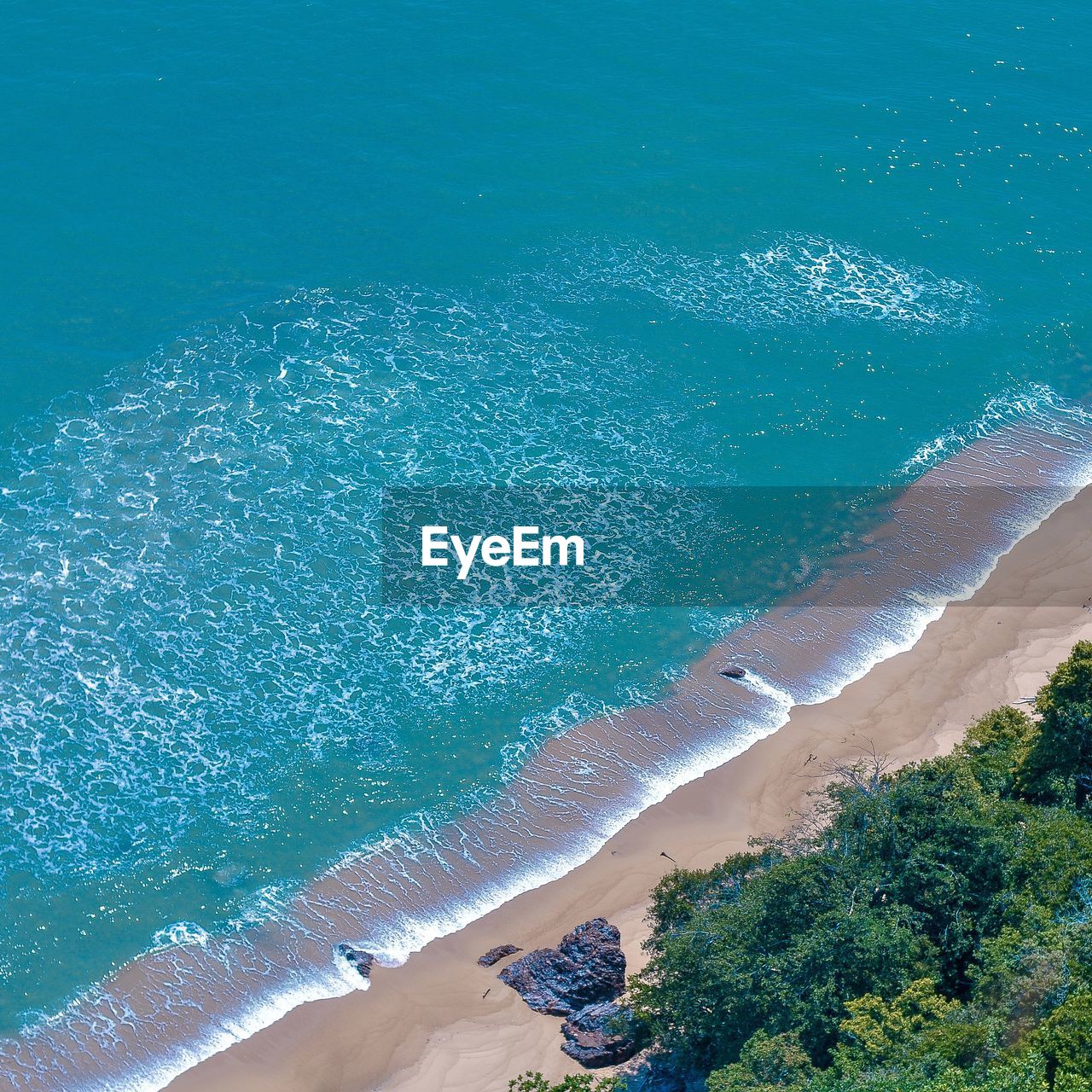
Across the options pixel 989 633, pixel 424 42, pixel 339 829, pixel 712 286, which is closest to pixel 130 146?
pixel 424 42

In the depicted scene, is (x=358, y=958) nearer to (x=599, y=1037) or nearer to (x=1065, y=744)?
(x=599, y=1037)

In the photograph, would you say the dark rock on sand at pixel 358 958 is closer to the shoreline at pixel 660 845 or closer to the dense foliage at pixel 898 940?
the shoreline at pixel 660 845

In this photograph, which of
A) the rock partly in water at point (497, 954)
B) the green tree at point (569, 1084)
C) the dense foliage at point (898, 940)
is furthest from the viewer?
the rock partly in water at point (497, 954)

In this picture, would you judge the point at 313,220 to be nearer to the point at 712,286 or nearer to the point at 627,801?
the point at 712,286

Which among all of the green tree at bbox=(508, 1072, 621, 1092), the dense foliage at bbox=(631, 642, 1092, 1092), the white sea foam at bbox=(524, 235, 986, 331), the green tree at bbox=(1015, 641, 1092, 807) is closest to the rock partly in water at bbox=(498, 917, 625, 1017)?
the dense foliage at bbox=(631, 642, 1092, 1092)

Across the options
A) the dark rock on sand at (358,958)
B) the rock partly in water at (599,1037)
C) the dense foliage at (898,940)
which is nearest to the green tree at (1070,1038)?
the dense foliage at (898,940)

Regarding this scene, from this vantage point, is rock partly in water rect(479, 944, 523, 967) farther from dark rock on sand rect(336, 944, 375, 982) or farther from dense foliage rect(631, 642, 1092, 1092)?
dense foliage rect(631, 642, 1092, 1092)
